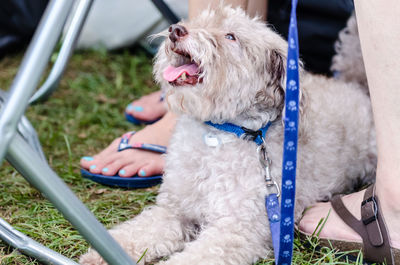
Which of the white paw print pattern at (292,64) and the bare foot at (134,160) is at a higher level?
the white paw print pattern at (292,64)

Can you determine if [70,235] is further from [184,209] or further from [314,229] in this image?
[314,229]

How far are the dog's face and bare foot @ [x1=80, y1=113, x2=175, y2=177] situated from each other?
24.1 inches

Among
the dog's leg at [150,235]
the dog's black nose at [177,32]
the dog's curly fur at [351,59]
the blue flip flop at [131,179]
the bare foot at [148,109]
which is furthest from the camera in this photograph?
the bare foot at [148,109]

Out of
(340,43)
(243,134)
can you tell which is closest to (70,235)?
(243,134)

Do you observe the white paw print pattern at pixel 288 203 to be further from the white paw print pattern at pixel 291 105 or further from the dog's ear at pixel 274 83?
the dog's ear at pixel 274 83

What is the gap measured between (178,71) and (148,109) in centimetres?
141

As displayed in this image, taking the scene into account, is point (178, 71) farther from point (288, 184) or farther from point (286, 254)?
point (286, 254)

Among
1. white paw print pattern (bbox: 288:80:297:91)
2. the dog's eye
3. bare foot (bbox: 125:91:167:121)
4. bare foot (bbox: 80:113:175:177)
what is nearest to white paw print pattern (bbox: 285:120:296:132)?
white paw print pattern (bbox: 288:80:297:91)

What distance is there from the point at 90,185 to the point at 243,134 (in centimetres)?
100

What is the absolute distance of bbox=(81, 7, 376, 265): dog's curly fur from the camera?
2.00m

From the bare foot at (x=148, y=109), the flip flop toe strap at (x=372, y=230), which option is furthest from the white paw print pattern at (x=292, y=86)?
the bare foot at (x=148, y=109)

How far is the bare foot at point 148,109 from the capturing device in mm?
3424

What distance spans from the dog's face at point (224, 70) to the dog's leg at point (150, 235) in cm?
46

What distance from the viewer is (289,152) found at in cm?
170
